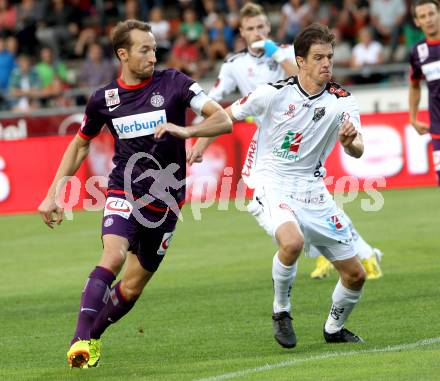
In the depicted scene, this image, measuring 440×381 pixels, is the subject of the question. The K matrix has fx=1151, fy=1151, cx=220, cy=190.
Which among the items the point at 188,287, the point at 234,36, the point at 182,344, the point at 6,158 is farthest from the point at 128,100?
the point at 234,36

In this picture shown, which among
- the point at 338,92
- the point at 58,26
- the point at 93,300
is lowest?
the point at 58,26

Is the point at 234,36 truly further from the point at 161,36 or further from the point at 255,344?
the point at 255,344

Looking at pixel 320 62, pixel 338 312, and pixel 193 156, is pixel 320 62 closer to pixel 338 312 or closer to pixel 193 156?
pixel 193 156

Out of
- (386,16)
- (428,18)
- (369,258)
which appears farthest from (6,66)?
(369,258)

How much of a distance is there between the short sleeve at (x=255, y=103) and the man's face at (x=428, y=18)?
422 centimetres

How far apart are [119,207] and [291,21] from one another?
17.6 meters

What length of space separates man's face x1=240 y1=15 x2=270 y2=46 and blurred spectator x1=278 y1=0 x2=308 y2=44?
12658mm

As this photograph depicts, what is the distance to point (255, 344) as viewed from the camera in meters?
8.83

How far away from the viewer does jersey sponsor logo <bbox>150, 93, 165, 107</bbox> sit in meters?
8.40

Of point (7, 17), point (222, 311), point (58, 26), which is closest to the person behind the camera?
point (222, 311)

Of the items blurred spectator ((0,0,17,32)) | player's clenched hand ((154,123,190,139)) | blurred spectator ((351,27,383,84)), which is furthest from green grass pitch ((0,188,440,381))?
blurred spectator ((0,0,17,32))

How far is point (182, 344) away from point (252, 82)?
170 inches

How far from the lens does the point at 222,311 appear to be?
415 inches

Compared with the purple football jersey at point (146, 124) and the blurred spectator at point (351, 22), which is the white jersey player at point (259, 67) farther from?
the blurred spectator at point (351, 22)
